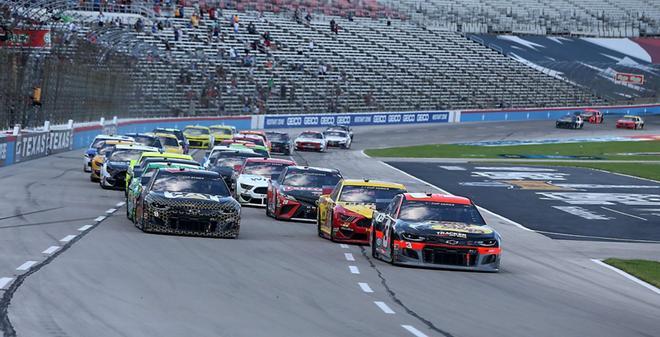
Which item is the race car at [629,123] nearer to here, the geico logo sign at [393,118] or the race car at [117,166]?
the geico logo sign at [393,118]

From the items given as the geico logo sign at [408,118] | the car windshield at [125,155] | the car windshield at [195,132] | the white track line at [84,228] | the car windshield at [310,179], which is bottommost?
the geico logo sign at [408,118]

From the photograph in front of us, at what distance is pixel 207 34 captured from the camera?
80688mm

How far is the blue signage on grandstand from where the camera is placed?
3228 inches

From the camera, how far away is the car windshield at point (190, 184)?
23.1m

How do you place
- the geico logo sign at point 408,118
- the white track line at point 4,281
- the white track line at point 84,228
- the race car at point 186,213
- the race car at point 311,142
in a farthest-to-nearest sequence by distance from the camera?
the geico logo sign at point 408,118 < the race car at point 311,142 < the race car at point 186,213 < the white track line at point 84,228 < the white track line at point 4,281

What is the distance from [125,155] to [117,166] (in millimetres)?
448

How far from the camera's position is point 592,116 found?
9812 centimetres

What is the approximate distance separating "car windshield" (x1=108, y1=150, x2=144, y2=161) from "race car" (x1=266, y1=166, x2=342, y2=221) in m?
5.99

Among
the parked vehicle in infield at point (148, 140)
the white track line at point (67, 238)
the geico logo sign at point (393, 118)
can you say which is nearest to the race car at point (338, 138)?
the geico logo sign at point (393, 118)

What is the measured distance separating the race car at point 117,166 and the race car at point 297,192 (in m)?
5.99

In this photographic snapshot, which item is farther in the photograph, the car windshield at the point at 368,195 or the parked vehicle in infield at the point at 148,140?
the parked vehicle in infield at the point at 148,140

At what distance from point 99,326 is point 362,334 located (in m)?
2.38

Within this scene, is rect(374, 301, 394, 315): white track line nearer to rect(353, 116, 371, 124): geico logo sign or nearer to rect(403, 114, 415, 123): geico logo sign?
rect(353, 116, 371, 124): geico logo sign

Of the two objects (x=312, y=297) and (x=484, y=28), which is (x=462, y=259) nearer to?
(x=312, y=297)
